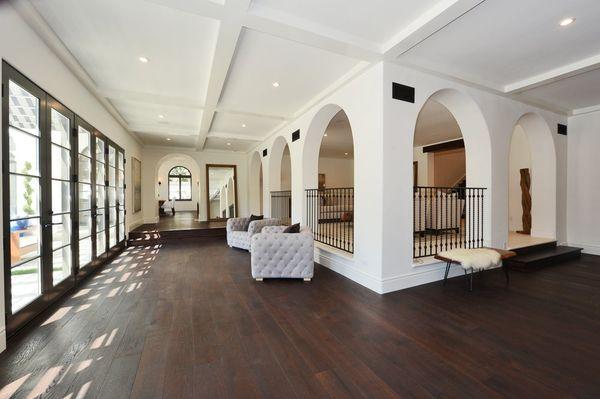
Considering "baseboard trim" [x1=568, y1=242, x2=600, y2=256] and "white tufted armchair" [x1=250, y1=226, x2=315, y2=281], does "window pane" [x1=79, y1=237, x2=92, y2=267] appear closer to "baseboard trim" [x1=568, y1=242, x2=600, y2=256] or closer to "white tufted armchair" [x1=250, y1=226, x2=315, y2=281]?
"white tufted armchair" [x1=250, y1=226, x2=315, y2=281]

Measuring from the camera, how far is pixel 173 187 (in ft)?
51.4

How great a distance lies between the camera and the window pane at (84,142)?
3820mm

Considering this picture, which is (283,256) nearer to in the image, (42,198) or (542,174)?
(42,198)

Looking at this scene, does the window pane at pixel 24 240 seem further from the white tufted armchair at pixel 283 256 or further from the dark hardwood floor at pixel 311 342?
the white tufted armchair at pixel 283 256

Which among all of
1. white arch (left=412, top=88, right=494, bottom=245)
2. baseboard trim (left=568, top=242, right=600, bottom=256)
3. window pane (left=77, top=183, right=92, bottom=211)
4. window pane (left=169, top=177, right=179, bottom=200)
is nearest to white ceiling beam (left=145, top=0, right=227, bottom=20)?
window pane (left=77, top=183, right=92, bottom=211)

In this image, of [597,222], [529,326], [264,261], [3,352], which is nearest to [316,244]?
[264,261]

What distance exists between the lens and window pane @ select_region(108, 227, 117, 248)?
5.17 meters

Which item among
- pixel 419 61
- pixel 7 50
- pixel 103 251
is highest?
pixel 419 61

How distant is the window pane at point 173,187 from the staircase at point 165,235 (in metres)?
9.08

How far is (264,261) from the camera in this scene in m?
3.80

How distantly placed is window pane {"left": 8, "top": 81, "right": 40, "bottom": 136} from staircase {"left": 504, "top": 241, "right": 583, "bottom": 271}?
6.79 meters

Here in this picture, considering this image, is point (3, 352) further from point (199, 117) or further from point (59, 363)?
point (199, 117)

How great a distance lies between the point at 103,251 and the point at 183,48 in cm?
407

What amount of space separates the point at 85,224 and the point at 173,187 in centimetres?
1255
